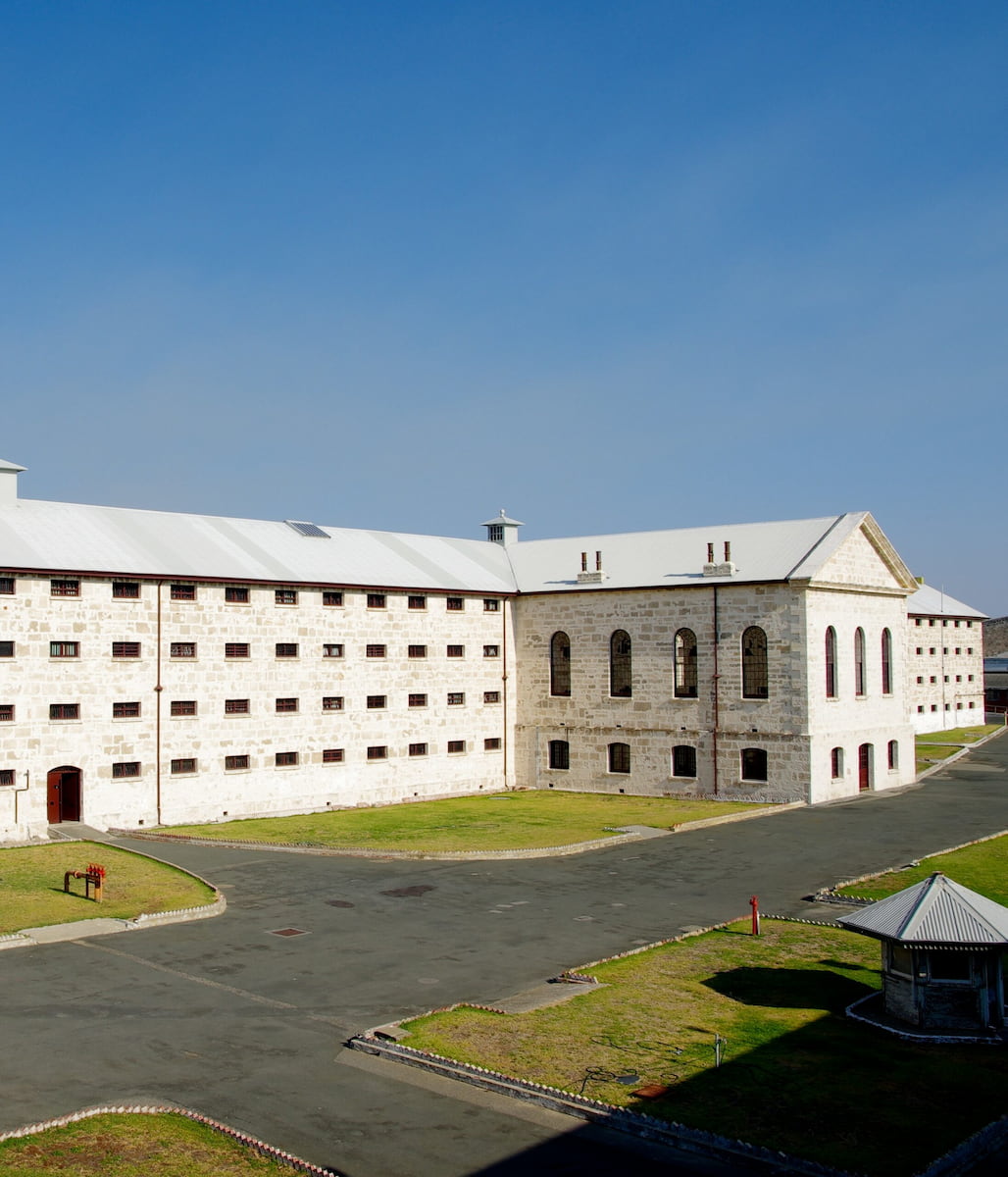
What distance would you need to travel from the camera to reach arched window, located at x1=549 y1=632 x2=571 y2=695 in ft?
175

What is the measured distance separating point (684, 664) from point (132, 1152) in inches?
1505

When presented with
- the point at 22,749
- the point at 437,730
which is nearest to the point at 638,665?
the point at 437,730

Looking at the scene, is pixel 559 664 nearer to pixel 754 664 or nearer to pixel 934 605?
pixel 754 664

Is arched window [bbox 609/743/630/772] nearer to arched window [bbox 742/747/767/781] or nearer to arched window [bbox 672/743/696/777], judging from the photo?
arched window [bbox 672/743/696/777]

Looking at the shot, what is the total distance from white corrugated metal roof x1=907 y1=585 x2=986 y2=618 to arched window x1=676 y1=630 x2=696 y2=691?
40381mm

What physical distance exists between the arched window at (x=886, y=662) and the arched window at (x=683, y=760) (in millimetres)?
10555

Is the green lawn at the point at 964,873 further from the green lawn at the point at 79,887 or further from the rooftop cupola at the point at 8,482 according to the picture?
the rooftop cupola at the point at 8,482

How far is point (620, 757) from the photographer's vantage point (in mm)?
51656

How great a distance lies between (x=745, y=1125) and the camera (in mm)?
14547

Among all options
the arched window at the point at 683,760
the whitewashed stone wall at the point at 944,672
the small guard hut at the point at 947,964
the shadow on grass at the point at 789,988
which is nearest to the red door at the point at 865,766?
the arched window at the point at 683,760

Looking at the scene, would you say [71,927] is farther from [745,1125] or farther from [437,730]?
[437,730]

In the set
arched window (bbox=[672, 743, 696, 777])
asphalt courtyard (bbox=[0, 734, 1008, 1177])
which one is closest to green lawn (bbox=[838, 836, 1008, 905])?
asphalt courtyard (bbox=[0, 734, 1008, 1177])

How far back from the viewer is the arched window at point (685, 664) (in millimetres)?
49562

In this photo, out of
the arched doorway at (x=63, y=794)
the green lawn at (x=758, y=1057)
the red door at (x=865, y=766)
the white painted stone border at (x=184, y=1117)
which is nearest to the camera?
the white painted stone border at (x=184, y=1117)
